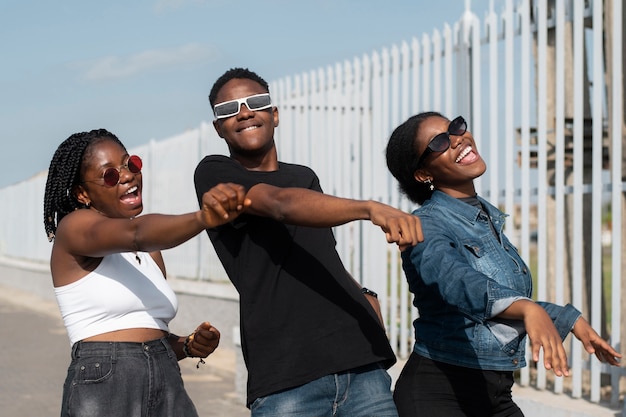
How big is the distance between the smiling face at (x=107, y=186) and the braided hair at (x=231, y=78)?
0.36 m

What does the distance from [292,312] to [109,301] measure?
2.08 ft

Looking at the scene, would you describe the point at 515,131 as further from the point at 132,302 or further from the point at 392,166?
the point at 132,302

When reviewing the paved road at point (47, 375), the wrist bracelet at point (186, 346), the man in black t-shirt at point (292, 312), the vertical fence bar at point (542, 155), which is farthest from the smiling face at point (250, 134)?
the paved road at point (47, 375)

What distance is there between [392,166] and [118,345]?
1140 millimetres

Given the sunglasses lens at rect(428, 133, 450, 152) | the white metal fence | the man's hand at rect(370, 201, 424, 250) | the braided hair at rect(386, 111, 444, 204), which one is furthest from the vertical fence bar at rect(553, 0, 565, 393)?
the man's hand at rect(370, 201, 424, 250)

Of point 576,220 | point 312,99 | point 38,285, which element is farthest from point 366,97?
point 38,285

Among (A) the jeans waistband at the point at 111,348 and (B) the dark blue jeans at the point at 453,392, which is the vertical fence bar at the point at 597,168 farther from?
(A) the jeans waistband at the point at 111,348

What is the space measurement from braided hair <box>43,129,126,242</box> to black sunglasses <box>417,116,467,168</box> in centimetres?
105

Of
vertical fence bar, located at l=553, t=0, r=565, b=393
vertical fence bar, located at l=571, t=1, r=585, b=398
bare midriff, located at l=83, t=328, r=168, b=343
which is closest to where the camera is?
bare midriff, located at l=83, t=328, r=168, b=343

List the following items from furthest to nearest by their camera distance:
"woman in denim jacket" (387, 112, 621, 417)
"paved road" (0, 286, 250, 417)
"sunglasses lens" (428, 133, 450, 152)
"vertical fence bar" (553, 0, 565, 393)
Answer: "paved road" (0, 286, 250, 417)
"vertical fence bar" (553, 0, 565, 393)
"sunglasses lens" (428, 133, 450, 152)
"woman in denim jacket" (387, 112, 621, 417)

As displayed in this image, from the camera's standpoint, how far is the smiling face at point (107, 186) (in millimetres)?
3125

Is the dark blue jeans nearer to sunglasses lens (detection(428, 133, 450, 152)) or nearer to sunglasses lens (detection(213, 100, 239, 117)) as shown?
sunglasses lens (detection(428, 133, 450, 152))

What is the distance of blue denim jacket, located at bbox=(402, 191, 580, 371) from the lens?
2.89 metres

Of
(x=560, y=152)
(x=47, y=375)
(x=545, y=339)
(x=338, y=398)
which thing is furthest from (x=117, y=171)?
(x=47, y=375)
